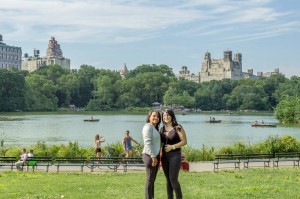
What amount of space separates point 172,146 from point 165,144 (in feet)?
0.49

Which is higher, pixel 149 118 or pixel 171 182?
pixel 149 118

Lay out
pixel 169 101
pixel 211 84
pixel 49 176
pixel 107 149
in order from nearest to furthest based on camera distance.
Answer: pixel 49 176
pixel 107 149
pixel 169 101
pixel 211 84

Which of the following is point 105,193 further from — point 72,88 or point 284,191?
point 72,88

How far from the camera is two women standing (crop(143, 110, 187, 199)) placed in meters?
8.34

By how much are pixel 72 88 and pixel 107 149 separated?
127m

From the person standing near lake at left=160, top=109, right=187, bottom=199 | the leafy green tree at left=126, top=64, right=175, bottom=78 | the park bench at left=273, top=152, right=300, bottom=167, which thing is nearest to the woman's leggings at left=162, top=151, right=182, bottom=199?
the person standing near lake at left=160, top=109, right=187, bottom=199

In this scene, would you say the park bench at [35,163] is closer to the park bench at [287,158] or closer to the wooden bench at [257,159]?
the wooden bench at [257,159]

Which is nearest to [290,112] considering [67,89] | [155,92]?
[155,92]

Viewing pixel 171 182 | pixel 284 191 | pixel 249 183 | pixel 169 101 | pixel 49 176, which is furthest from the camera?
pixel 169 101

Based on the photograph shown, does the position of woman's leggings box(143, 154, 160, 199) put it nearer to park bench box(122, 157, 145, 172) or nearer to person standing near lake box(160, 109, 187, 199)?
person standing near lake box(160, 109, 187, 199)

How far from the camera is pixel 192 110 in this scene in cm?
15188

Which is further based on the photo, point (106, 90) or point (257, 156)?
point (106, 90)

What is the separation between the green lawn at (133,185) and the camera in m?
10.3

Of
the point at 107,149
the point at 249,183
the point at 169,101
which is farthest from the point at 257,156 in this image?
the point at 169,101
